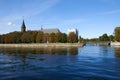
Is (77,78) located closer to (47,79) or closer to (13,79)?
(47,79)

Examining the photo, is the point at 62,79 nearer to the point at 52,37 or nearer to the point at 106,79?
the point at 106,79

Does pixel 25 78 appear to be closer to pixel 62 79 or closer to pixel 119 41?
pixel 62 79

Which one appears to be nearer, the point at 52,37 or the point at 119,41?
the point at 119,41

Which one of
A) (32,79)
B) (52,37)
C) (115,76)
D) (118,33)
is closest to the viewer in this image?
(32,79)

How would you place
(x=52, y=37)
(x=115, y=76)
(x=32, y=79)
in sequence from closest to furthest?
(x=32, y=79) → (x=115, y=76) → (x=52, y=37)

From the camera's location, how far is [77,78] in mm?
23922

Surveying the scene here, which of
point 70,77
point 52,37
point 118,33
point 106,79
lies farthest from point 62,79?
point 52,37

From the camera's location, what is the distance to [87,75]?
84.2 feet

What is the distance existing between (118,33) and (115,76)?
15352cm

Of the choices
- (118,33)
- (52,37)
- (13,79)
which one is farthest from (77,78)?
(52,37)

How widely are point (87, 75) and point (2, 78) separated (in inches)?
372

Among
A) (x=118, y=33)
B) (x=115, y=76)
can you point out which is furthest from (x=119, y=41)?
(x=115, y=76)

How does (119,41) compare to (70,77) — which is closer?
(70,77)

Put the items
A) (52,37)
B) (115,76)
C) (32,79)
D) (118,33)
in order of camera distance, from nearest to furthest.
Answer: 1. (32,79)
2. (115,76)
3. (118,33)
4. (52,37)
